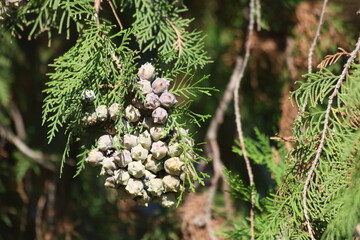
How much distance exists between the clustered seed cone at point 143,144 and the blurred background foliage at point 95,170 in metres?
0.79

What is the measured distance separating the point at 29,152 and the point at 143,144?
3.67 feet

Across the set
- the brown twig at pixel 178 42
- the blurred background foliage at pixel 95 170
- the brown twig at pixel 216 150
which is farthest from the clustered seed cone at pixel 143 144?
the blurred background foliage at pixel 95 170

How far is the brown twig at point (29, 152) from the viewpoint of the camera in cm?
173

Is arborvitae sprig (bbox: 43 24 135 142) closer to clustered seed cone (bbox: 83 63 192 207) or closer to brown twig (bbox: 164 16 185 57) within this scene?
clustered seed cone (bbox: 83 63 192 207)

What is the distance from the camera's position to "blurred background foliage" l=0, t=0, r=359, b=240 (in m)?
1.57

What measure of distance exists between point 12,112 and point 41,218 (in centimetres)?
44

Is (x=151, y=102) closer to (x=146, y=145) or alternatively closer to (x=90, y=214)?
(x=146, y=145)

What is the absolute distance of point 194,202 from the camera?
4.94 ft

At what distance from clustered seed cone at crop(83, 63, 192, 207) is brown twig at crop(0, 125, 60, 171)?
103 centimetres

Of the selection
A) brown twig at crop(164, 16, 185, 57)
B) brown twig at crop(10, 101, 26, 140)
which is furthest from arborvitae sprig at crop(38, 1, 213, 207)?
brown twig at crop(10, 101, 26, 140)

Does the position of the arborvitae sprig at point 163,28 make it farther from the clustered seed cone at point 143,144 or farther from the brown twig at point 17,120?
the brown twig at point 17,120

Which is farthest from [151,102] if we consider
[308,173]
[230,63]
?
[230,63]

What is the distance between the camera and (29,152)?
1.74 meters

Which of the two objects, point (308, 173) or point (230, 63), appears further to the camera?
point (230, 63)
